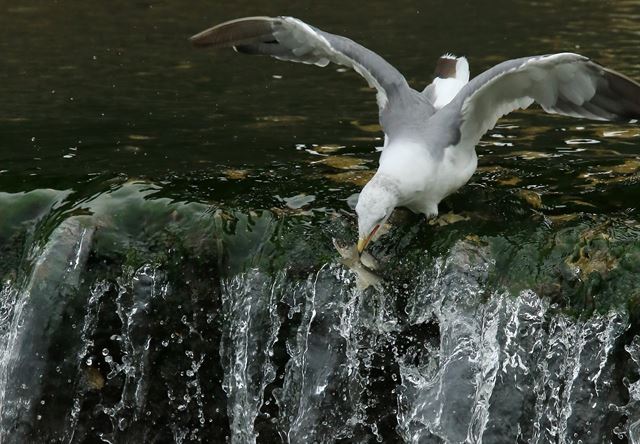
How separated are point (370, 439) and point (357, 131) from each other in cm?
348

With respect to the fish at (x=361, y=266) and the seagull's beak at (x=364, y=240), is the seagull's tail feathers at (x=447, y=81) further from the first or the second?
the seagull's beak at (x=364, y=240)

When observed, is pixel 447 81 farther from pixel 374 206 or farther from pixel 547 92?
pixel 374 206

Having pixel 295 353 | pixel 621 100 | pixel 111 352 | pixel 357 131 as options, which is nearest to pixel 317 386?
pixel 295 353

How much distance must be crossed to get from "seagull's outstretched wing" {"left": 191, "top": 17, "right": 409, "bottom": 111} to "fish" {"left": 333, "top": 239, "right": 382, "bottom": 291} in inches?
38.4

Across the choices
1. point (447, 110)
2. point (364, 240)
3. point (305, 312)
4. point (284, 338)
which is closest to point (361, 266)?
point (364, 240)

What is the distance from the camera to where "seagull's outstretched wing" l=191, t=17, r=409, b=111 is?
6.92 metres

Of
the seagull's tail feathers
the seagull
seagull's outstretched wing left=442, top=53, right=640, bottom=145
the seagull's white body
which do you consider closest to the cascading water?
the seagull's white body

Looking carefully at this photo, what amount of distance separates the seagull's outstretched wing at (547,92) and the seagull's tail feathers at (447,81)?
721 millimetres

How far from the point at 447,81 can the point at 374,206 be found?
1.82 m

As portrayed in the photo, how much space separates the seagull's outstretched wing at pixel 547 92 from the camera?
6.26 metres

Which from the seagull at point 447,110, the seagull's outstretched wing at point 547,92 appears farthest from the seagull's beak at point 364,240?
the seagull's outstretched wing at point 547,92

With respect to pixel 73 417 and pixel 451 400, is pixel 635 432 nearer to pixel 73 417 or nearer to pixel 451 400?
pixel 451 400

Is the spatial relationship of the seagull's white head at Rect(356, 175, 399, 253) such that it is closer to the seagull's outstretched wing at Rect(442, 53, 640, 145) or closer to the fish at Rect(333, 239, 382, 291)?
the fish at Rect(333, 239, 382, 291)

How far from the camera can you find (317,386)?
6.38 m
